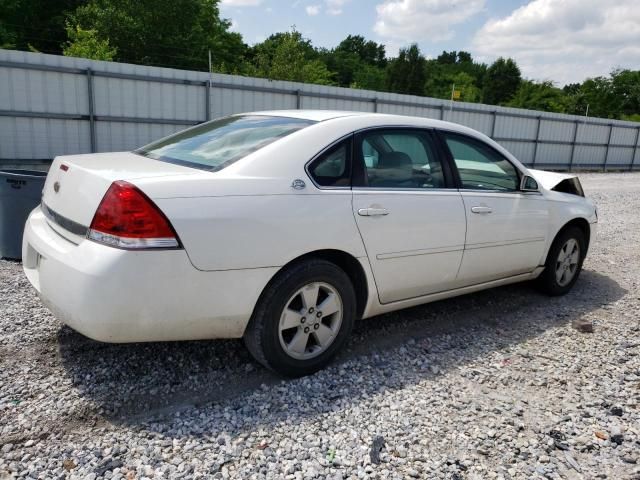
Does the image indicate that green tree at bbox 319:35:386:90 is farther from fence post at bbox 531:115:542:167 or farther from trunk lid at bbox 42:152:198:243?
trunk lid at bbox 42:152:198:243

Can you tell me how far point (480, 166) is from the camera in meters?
4.23

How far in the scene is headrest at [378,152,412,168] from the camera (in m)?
3.57

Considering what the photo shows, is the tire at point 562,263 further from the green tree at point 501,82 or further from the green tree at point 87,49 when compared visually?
the green tree at point 501,82

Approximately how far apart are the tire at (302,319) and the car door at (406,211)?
32cm

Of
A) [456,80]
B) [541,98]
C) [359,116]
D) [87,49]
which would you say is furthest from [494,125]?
[456,80]

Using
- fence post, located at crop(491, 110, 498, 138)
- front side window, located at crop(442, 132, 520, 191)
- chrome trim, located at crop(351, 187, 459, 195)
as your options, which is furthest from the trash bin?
fence post, located at crop(491, 110, 498, 138)

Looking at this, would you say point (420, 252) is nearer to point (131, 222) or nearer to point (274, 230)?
point (274, 230)

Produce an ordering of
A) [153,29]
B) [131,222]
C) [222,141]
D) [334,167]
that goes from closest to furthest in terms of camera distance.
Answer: [131,222] < [334,167] < [222,141] < [153,29]

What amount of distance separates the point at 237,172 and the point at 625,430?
2525mm

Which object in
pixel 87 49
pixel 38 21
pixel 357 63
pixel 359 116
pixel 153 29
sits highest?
pixel 357 63

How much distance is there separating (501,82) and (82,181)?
6742 cm

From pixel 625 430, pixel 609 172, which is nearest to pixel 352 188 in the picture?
pixel 625 430

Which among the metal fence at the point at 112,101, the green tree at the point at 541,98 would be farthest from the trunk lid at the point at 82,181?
the green tree at the point at 541,98

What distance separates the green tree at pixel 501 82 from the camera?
208 feet
